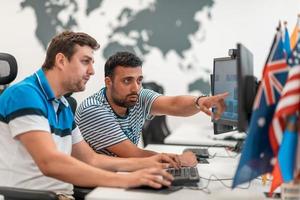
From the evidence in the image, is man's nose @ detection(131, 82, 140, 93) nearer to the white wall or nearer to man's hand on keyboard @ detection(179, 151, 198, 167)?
man's hand on keyboard @ detection(179, 151, 198, 167)

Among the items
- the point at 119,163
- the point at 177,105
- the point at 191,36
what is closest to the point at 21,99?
the point at 119,163

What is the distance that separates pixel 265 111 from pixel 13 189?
3.26 ft

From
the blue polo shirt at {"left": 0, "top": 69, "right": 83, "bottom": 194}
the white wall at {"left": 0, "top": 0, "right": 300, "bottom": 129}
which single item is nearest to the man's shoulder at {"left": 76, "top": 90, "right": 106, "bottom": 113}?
the blue polo shirt at {"left": 0, "top": 69, "right": 83, "bottom": 194}

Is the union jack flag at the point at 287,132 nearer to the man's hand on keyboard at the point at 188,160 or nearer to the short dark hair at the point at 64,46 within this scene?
the man's hand on keyboard at the point at 188,160

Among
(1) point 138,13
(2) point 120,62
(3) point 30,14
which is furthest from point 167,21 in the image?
(2) point 120,62

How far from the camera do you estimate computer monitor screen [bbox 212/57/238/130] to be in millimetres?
2197

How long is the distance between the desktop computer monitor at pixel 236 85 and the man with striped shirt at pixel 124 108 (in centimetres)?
7

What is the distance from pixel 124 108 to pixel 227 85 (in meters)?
0.59

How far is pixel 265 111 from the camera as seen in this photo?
1.36 metres

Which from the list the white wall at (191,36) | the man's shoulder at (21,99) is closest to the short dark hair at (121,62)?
the man's shoulder at (21,99)

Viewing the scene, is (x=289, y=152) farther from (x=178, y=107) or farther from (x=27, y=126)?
(x=178, y=107)

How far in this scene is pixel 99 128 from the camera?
221 cm

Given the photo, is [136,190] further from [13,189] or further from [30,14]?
[30,14]

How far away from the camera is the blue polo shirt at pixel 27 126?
168cm
